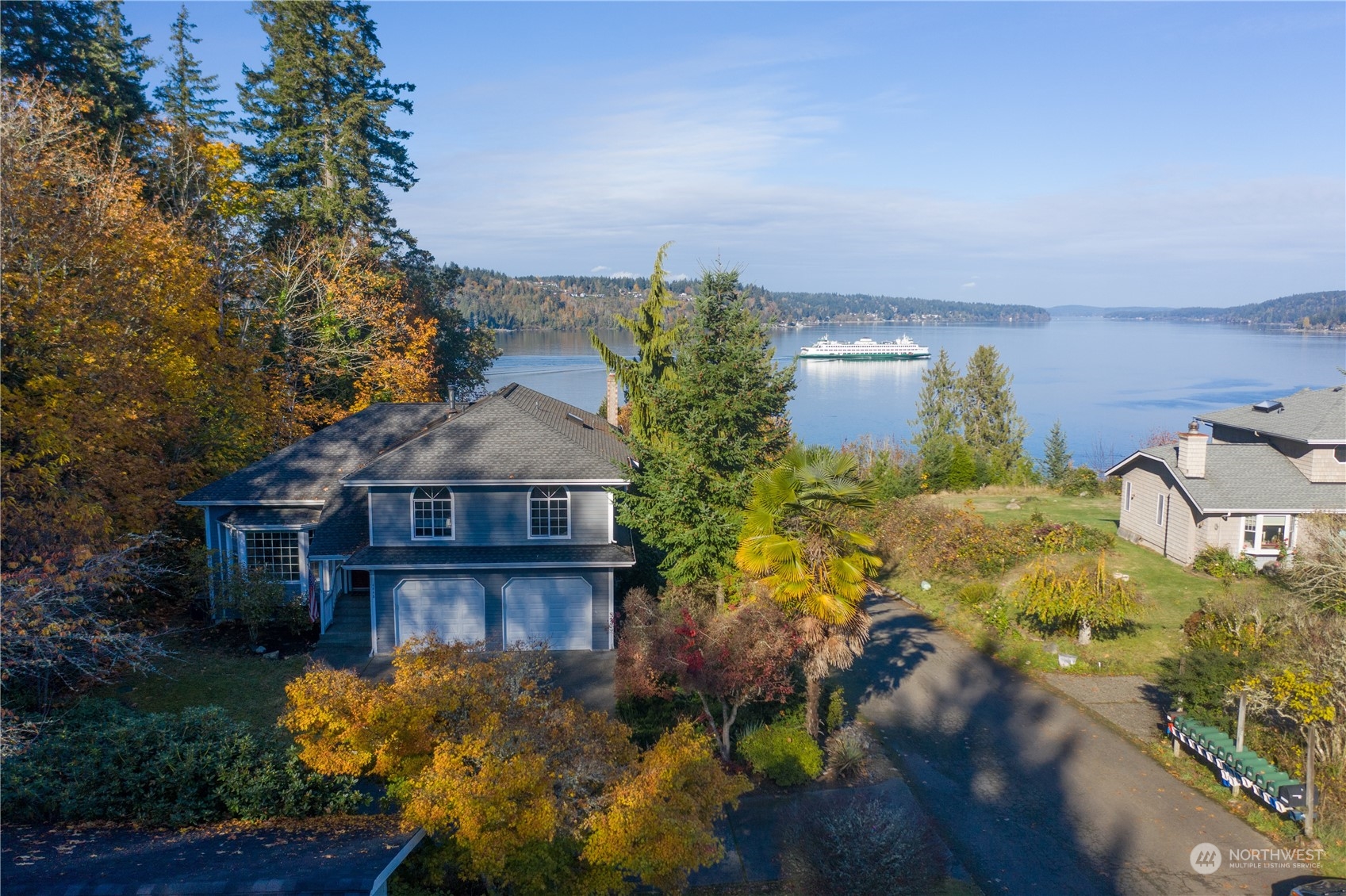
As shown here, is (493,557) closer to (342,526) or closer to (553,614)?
(553,614)

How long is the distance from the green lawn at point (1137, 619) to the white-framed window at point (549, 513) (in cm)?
1218

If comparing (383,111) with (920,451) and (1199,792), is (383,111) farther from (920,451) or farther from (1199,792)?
(1199,792)

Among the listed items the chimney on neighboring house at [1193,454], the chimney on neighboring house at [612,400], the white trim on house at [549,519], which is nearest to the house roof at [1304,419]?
the chimney on neighboring house at [1193,454]

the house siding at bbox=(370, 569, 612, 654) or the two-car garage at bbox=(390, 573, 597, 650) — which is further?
the two-car garage at bbox=(390, 573, 597, 650)

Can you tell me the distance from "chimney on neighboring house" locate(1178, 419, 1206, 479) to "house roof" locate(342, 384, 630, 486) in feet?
64.0

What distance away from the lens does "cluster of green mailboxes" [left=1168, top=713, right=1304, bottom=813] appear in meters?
14.0

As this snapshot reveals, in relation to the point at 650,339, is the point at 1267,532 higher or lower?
lower

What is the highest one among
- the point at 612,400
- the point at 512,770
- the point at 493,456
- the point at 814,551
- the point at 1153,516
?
the point at 612,400

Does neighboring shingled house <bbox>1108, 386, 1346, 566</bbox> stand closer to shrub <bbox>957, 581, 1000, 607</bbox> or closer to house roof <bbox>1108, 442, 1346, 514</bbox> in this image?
house roof <bbox>1108, 442, 1346, 514</bbox>

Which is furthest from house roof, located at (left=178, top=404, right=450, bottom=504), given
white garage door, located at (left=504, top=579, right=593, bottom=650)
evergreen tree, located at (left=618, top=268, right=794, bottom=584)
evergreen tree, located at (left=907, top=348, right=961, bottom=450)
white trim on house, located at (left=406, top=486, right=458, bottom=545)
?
evergreen tree, located at (left=907, top=348, right=961, bottom=450)

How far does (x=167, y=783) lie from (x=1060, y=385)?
12240 centimetres

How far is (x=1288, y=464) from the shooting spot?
29.1 m

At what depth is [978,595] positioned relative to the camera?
83.5 ft

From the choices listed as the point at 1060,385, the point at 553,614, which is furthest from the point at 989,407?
the point at 1060,385
